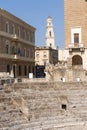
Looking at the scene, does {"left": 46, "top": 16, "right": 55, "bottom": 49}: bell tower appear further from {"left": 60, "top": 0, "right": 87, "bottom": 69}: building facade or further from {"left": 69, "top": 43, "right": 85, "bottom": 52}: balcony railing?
{"left": 69, "top": 43, "right": 85, "bottom": 52}: balcony railing

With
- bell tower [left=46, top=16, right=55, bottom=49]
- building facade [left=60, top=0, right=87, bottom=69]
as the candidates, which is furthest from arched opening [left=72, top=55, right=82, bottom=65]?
bell tower [left=46, top=16, right=55, bottom=49]

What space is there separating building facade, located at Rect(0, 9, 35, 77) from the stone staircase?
16139mm

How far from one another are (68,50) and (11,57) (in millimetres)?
9688

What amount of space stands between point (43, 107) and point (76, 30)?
14499mm

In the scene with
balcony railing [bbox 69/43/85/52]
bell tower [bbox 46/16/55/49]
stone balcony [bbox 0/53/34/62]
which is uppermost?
bell tower [bbox 46/16/55/49]

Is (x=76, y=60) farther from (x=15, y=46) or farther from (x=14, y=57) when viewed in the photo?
(x=15, y=46)

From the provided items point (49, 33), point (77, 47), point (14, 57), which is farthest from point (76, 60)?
point (49, 33)

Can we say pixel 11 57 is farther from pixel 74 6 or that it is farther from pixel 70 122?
pixel 70 122

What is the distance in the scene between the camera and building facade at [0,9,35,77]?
125ft

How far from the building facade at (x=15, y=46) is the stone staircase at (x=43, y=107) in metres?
16.1

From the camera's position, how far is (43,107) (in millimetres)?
19625

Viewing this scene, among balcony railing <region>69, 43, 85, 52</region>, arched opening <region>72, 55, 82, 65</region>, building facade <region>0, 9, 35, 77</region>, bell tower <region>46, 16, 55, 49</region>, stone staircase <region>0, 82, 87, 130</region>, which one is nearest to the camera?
stone staircase <region>0, 82, 87, 130</region>

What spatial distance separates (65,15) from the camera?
108ft

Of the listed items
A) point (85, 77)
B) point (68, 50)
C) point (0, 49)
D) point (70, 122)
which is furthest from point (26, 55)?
point (70, 122)
